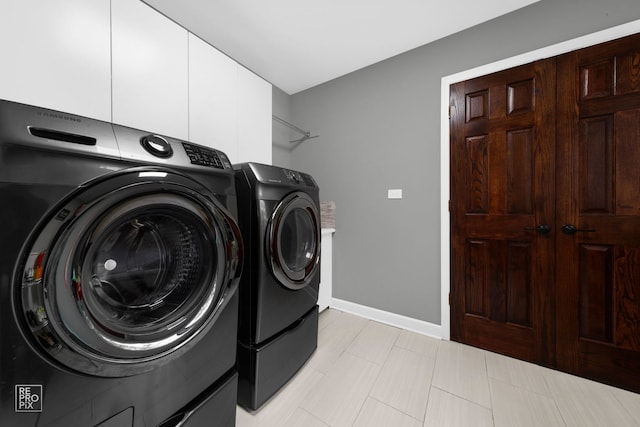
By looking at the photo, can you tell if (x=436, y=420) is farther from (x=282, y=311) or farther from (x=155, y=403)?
(x=155, y=403)

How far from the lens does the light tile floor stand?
1088mm

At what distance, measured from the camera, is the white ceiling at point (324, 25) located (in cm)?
150

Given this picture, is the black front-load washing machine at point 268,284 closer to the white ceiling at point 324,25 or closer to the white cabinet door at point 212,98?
the white cabinet door at point 212,98

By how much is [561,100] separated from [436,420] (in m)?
1.95

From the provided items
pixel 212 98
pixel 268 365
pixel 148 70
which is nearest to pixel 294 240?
pixel 268 365

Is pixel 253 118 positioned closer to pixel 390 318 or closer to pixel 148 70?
pixel 148 70

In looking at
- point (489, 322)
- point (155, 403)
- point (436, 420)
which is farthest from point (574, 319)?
point (155, 403)

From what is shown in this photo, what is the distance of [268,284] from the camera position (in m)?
1.11

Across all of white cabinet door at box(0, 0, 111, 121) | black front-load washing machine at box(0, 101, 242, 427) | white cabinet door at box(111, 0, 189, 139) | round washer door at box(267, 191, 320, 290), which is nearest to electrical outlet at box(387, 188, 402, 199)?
round washer door at box(267, 191, 320, 290)

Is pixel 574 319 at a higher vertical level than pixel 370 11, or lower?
lower

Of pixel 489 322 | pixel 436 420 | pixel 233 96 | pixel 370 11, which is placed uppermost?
pixel 370 11

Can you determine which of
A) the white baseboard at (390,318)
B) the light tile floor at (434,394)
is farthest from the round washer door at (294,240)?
the white baseboard at (390,318)

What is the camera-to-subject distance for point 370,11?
1.55 meters

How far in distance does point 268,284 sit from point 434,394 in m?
1.10
